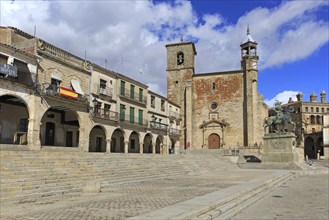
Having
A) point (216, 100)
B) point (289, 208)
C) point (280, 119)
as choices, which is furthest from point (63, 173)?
point (216, 100)

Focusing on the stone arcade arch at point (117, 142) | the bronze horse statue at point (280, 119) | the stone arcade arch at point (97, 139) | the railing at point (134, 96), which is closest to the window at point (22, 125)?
the stone arcade arch at point (97, 139)

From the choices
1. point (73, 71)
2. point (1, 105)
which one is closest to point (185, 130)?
point (73, 71)

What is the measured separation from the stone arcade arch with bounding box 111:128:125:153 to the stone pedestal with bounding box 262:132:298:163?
14633 millimetres

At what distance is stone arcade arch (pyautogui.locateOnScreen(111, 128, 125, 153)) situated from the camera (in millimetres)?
34344

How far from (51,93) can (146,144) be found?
2053 cm

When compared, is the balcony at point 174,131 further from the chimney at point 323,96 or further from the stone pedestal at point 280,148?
the chimney at point 323,96

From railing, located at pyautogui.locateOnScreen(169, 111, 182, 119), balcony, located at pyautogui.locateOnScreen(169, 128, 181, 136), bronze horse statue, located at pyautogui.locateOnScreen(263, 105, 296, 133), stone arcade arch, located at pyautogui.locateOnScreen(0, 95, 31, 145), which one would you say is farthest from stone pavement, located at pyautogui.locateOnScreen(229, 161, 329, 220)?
railing, located at pyautogui.locateOnScreen(169, 111, 182, 119)

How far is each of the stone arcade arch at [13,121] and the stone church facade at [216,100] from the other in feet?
95.6

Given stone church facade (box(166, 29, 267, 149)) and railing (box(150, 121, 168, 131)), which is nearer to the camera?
railing (box(150, 121, 168, 131))

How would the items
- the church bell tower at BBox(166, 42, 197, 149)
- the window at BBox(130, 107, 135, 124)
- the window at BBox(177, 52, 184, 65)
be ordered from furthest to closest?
the window at BBox(177, 52, 184, 65)
the church bell tower at BBox(166, 42, 197, 149)
the window at BBox(130, 107, 135, 124)

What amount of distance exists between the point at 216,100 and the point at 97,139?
2402 cm

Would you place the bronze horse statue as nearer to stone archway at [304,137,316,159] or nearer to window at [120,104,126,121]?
window at [120,104,126,121]

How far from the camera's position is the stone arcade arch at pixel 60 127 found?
2533cm

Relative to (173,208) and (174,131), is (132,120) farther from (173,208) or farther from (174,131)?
(173,208)
